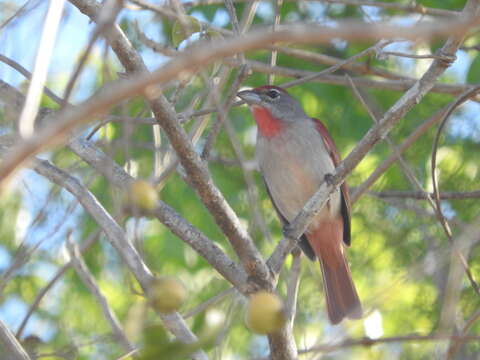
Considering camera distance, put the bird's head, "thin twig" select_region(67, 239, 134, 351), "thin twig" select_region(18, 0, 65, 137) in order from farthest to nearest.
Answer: the bird's head, "thin twig" select_region(67, 239, 134, 351), "thin twig" select_region(18, 0, 65, 137)

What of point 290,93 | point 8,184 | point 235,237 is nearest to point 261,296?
point 8,184

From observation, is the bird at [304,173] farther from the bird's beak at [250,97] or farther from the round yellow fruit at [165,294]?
the round yellow fruit at [165,294]

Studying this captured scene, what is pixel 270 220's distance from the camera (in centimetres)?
666

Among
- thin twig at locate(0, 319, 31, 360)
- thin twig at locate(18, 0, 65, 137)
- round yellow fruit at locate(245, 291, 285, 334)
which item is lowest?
round yellow fruit at locate(245, 291, 285, 334)

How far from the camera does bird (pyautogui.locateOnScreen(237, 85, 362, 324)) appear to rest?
5789 mm

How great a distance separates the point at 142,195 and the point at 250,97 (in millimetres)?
4024

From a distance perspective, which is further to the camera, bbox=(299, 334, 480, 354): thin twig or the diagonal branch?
the diagonal branch

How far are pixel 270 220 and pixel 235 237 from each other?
3667mm

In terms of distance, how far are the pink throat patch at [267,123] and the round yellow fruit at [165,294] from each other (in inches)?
168

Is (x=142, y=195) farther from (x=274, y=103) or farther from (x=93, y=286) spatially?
(x=274, y=103)

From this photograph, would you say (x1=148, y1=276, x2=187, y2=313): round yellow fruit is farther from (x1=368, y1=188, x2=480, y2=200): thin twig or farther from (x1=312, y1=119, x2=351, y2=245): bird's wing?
(x1=312, y1=119, x2=351, y2=245): bird's wing

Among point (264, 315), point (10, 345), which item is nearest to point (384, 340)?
point (264, 315)

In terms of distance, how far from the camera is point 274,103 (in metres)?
5.91

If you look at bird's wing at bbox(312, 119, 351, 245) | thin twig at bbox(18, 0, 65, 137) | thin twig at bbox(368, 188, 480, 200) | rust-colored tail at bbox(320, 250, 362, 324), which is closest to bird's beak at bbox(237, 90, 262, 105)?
bird's wing at bbox(312, 119, 351, 245)
